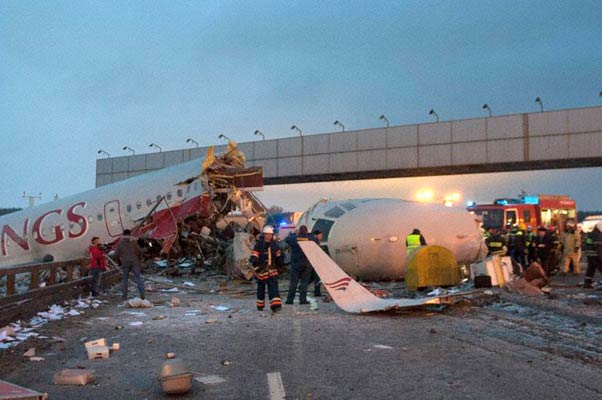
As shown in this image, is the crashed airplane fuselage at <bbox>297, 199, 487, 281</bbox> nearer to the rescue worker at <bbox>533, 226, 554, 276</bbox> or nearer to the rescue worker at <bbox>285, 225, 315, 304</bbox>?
the rescue worker at <bbox>533, 226, 554, 276</bbox>

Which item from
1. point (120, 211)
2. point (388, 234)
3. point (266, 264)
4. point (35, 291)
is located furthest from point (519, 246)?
point (35, 291)

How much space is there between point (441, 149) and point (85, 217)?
19.2 m

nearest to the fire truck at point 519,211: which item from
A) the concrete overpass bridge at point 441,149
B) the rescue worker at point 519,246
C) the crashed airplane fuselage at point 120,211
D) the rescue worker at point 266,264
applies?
the concrete overpass bridge at point 441,149

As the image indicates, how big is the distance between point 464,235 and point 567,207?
20.6 m

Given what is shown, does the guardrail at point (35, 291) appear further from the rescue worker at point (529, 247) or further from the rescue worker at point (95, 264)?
the rescue worker at point (529, 247)

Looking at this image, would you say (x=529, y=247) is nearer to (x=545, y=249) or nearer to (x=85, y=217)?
(x=545, y=249)

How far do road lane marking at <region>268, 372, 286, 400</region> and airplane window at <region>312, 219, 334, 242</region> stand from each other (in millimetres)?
11363

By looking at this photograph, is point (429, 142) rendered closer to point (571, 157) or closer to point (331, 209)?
point (571, 157)

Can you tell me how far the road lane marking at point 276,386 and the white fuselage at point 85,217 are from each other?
17.2m

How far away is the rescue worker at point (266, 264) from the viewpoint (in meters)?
12.2

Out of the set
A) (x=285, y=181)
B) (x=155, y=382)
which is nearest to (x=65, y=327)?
(x=155, y=382)

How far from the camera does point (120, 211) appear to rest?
78.3 ft

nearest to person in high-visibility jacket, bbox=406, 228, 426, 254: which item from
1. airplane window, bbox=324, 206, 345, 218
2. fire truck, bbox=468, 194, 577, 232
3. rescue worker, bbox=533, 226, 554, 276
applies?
airplane window, bbox=324, 206, 345, 218

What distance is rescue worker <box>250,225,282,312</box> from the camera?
481 inches
